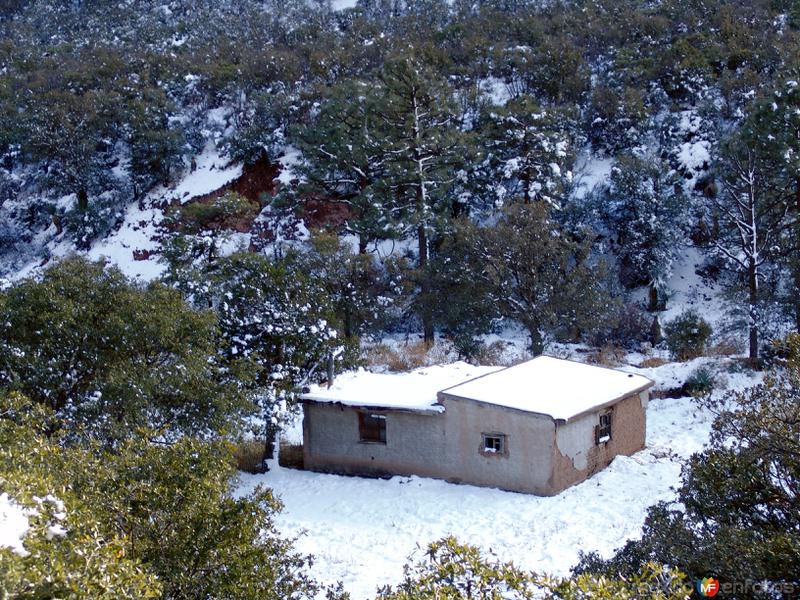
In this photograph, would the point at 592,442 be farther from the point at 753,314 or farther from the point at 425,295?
the point at 425,295

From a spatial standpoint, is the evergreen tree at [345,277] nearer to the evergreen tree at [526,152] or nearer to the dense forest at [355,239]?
the dense forest at [355,239]

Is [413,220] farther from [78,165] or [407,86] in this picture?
[78,165]

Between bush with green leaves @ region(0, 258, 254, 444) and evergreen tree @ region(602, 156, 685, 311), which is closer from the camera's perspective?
bush with green leaves @ region(0, 258, 254, 444)

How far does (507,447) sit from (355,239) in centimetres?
2046

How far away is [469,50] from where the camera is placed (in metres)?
47.9

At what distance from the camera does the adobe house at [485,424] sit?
17.3 m

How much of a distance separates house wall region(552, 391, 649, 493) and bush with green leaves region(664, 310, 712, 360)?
867cm

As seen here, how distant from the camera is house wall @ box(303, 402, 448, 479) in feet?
60.3

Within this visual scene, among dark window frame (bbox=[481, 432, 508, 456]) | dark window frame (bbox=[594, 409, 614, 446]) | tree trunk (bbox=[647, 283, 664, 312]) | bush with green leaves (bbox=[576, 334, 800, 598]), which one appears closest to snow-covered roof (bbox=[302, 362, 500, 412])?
dark window frame (bbox=[481, 432, 508, 456])

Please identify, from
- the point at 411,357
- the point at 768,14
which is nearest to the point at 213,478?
the point at 411,357

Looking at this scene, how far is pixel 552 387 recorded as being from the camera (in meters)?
18.5

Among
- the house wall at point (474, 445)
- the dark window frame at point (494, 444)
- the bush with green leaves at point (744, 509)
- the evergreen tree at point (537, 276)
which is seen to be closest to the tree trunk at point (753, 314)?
the evergreen tree at point (537, 276)

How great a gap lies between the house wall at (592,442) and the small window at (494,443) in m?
1.24

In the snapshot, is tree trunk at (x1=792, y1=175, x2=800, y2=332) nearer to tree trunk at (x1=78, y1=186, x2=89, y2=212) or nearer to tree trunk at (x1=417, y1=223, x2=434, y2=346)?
tree trunk at (x1=417, y1=223, x2=434, y2=346)
